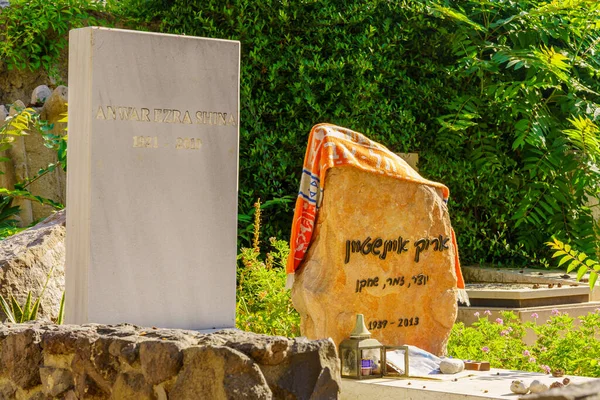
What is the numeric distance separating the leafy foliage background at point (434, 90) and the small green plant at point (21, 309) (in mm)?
2815

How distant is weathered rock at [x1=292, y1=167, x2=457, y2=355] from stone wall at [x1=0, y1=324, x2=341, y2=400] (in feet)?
6.68

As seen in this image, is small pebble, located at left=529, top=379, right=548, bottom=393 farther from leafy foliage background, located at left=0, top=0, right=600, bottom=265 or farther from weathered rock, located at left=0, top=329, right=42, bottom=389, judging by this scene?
leafy foliage background, located at left=0, top=0, right=600, bottom=265

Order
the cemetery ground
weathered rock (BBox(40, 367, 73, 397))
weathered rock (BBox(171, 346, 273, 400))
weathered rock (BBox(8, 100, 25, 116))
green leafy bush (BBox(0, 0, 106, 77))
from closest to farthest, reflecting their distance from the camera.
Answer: weathered rock (BBox(171, 346, 273, 400)) → weathered rock (BBox(40, 367, 73, 397)) → the cemetery ground → weathered rock (BBox(8, 100, 25, 116)) → green leafy bush (BBox(0, 0, 106, 77))

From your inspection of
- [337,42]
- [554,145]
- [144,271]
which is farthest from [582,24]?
[144,271]

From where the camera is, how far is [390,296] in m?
6.13

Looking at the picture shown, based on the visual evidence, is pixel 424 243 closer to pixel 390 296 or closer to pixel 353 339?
pixel 390 296

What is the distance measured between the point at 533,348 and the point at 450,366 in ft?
3.64

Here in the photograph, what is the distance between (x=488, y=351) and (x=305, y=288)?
4.71 feet

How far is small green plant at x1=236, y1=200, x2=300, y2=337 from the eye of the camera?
6.79m

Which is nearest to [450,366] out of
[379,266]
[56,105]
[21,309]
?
[379,266]

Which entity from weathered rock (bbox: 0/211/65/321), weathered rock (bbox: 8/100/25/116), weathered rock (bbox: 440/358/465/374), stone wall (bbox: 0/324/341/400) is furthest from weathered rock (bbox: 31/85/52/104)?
stone wall (bbox: 0/324/341/400)

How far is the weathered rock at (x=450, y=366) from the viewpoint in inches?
215

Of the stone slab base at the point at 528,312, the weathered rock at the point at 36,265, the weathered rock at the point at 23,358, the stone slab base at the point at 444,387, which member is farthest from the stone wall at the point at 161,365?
the stone slab base at the point at 528,312

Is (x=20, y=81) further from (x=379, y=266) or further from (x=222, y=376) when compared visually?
(x=222, y=376)
